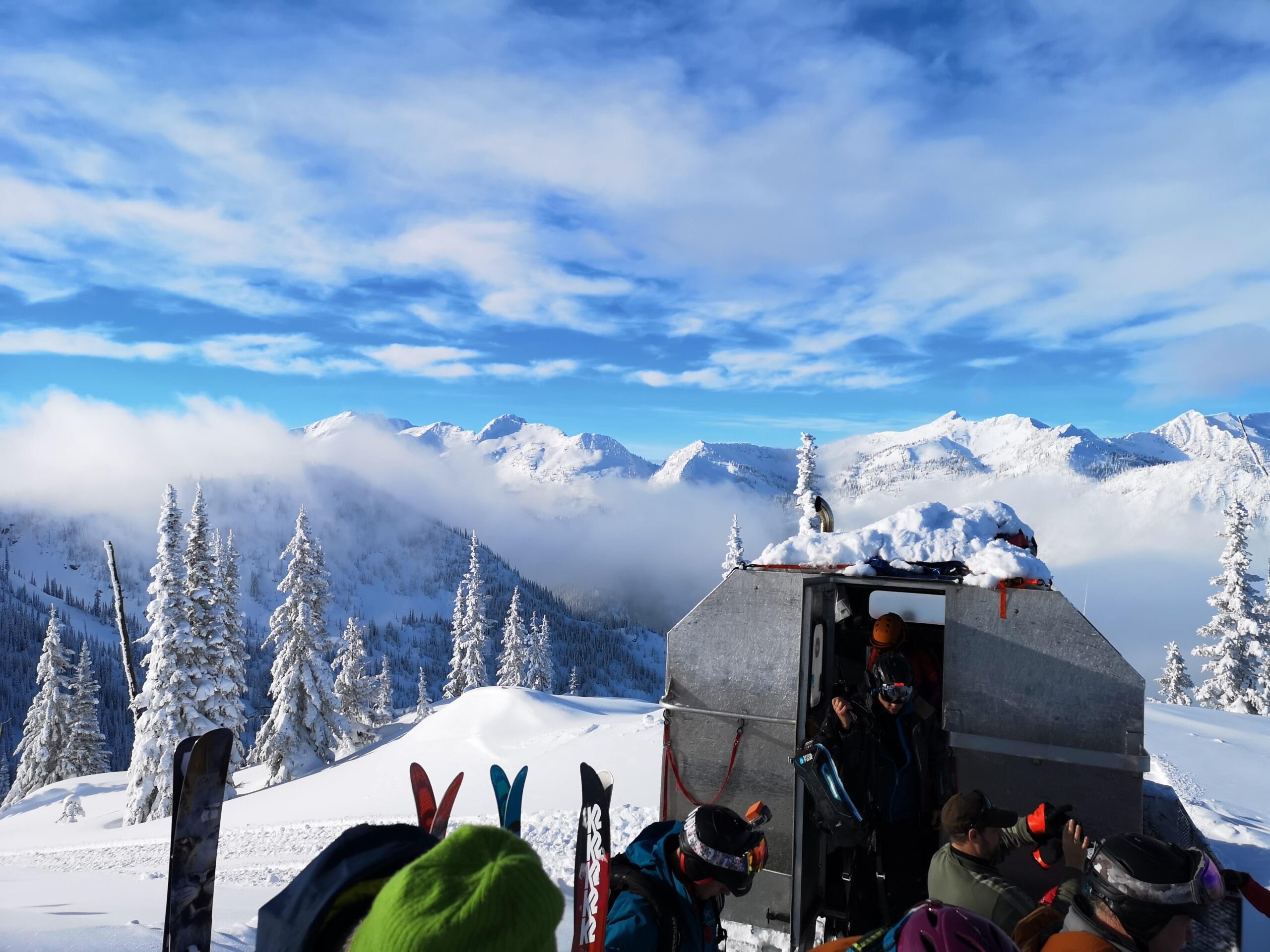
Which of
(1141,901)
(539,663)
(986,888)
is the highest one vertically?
(1141,901)

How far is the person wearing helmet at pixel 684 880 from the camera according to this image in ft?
11.4

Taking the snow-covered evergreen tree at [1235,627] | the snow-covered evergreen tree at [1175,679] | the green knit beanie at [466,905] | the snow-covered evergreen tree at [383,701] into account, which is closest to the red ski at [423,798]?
the green knit beanie at [466,905]

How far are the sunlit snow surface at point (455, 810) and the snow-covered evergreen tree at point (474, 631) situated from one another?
1632cm

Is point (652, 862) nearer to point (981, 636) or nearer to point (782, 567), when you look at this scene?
point (782, 567)

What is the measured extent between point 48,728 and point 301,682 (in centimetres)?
1774

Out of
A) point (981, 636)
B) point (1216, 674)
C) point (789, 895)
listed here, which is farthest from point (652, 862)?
point (1216, 674)

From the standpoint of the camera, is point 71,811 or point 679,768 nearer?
point 679,768

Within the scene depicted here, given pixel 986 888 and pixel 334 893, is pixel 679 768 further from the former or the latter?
pixel 334 893

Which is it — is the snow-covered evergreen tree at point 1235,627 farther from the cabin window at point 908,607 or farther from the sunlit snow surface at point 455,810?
the cabin window at point 908,607

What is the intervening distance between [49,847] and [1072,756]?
25746 millimetres

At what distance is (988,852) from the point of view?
4199 mm

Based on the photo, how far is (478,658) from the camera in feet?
147

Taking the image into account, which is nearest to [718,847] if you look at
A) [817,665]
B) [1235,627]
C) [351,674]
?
[817,665]

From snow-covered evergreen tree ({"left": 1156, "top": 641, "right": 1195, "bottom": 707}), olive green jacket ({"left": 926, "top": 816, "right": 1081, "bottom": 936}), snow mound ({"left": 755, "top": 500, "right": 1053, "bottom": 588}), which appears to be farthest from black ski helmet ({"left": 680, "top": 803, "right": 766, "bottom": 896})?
snow-covered evergreen tree ({"left": 1156, "top": 641, "right": 1195, "bottom": 707})
